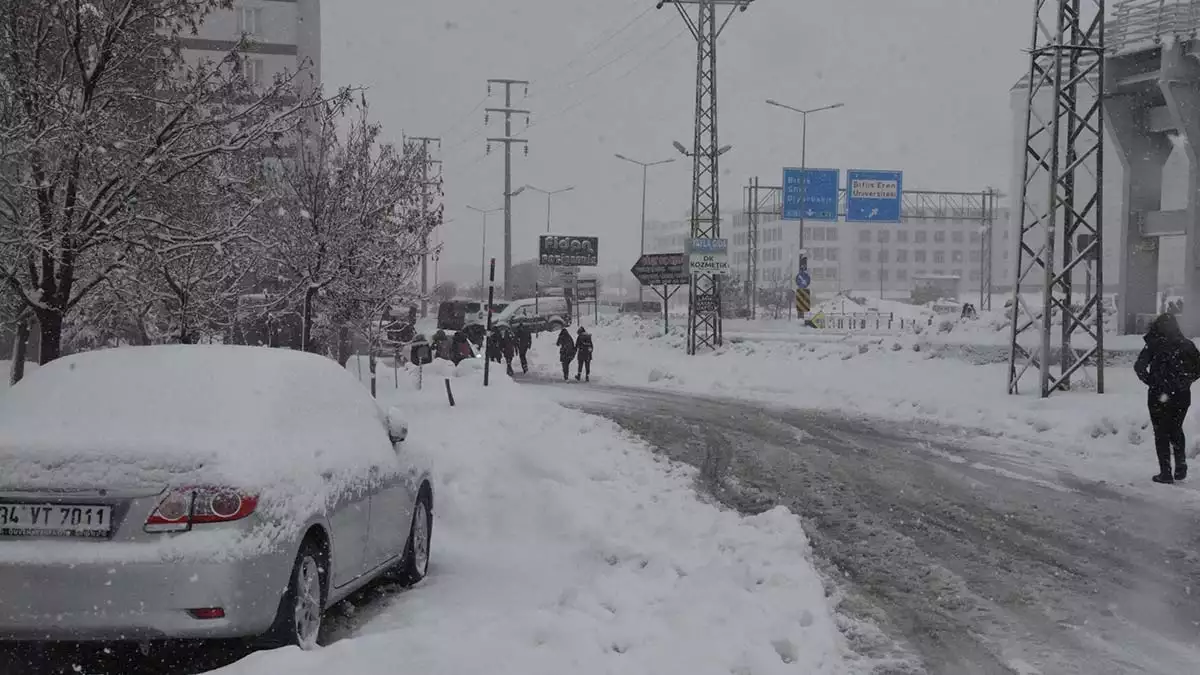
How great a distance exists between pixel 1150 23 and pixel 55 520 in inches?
1418

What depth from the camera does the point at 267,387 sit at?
18.0ft

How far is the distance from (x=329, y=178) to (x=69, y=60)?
8.59m

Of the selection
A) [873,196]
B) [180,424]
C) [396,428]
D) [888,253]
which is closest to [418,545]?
[396,428]

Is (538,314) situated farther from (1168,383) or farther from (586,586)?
(586,586)

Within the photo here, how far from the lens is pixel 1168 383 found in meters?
11.3

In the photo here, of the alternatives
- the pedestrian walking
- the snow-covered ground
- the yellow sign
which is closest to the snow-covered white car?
the snow-covered ground

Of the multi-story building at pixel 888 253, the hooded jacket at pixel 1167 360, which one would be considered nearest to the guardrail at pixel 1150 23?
the hooded jacket at pixel 1167 360

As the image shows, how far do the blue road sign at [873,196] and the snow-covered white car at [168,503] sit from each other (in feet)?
149

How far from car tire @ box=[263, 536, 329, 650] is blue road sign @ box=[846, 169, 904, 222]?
45477 millimetres

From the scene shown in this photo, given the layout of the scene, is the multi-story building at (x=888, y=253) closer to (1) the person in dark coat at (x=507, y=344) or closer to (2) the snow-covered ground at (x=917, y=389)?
(2) the snow-covered ground at (x=917, y=389)

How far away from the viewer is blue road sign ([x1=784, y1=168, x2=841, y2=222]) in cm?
4759

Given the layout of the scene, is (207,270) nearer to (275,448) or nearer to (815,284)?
(275,448)

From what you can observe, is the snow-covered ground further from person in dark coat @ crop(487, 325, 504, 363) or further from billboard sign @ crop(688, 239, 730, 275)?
billboard sign @ crop(688, 239, 730, 275)

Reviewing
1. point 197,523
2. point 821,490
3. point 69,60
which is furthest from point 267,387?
point 69,60
